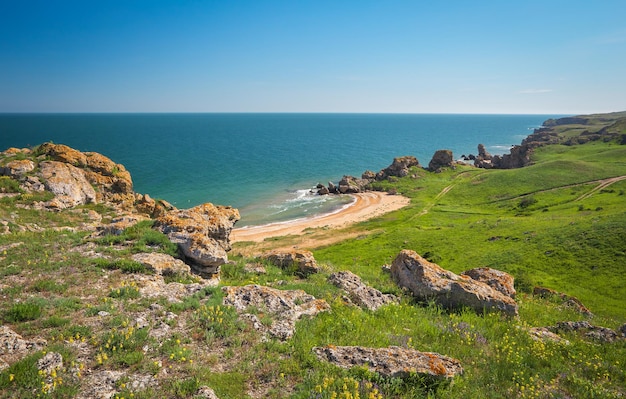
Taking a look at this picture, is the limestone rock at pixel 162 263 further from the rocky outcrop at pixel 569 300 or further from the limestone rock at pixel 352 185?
the limestone rock at pixel 352 185

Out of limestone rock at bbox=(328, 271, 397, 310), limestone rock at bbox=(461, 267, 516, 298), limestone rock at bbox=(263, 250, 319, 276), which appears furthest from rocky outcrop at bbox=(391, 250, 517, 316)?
limestone rock at bbox=(263, 250, 319, 276)

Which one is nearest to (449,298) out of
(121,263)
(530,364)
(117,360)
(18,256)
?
(530,364)

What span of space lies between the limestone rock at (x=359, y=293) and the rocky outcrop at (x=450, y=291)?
72.2 inches

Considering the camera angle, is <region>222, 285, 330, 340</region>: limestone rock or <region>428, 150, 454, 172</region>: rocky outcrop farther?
<region>428, 150, 454, 172</region>: rocky outcrop

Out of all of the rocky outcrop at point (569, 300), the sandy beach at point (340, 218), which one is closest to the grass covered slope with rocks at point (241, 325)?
the rocky outcrop at point (569, 300)

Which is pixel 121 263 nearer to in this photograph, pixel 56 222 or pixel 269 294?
pixel 269 294

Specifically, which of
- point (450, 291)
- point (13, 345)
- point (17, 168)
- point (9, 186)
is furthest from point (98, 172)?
point (450, 291)

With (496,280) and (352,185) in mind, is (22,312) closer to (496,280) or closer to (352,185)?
(496,280)

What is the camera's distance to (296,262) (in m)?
19.2

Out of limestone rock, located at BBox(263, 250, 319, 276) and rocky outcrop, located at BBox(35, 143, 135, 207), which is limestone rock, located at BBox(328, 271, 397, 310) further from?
rocky outcrop, located at BBox(35, 143, 135, 207)

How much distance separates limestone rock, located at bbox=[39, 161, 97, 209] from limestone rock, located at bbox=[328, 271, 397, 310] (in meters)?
26.0

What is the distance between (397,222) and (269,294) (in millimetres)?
66225

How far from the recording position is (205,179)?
382 ft

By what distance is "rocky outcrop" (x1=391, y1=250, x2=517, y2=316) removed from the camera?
16312 millimetres
